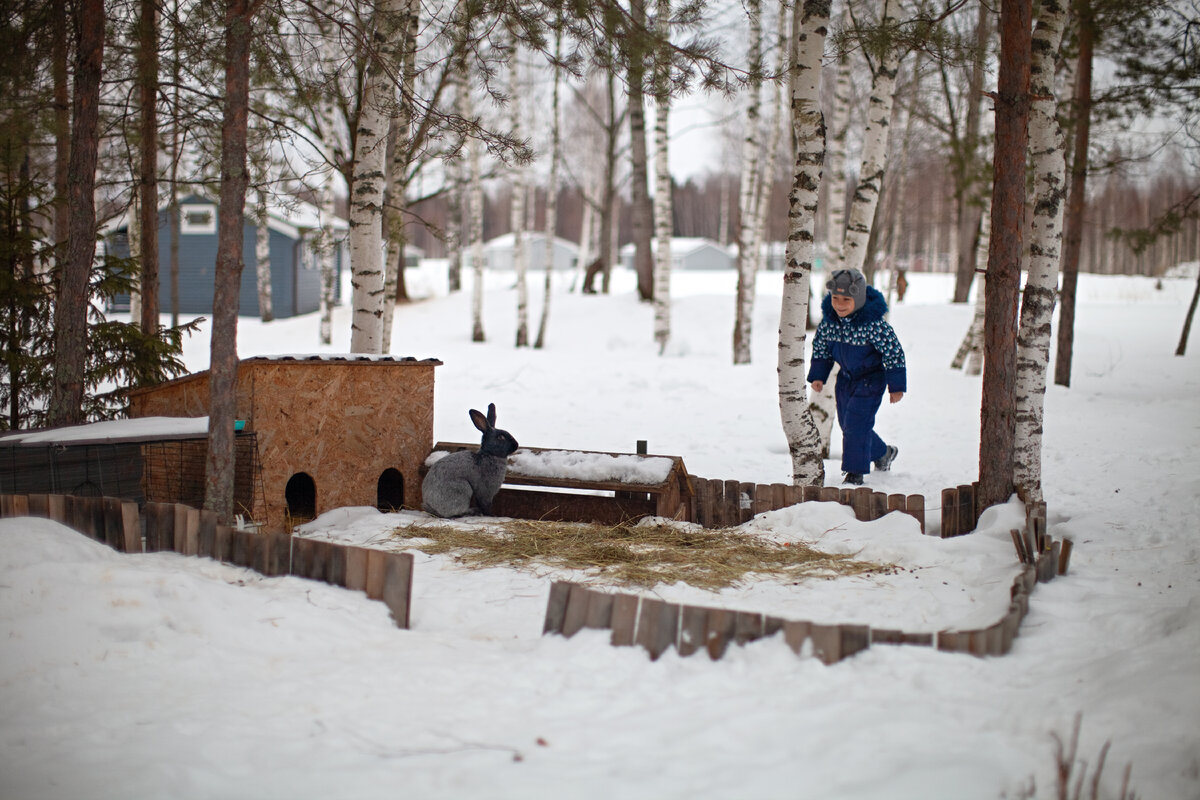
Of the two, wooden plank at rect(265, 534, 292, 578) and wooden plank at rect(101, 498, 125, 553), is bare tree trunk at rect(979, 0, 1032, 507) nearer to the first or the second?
wooden plank at rect(265, 534, 292, 578)

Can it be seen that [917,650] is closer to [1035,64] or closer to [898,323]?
[1035,64]

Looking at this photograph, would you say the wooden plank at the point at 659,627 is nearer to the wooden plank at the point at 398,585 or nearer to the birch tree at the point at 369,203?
the wooden plank at the point at 398,585

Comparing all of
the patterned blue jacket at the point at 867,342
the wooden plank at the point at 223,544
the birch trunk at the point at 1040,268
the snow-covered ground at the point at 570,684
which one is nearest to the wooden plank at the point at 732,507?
the snow-covered ground at the point at 570,684

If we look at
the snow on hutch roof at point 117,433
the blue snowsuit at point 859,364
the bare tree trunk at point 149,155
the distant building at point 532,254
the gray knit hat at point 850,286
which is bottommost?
the snow on hutch roof at point 117,433

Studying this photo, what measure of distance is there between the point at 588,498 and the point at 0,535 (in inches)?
138

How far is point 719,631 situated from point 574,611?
607 millimetres

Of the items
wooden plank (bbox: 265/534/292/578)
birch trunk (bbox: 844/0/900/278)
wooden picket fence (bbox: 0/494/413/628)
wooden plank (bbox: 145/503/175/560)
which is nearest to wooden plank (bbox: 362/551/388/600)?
wooden picket fence (bbox: 0/494/413/628)

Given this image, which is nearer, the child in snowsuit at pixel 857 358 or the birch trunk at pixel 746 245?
the child in snowsuit at pixel 857 358

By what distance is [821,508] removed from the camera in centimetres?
546

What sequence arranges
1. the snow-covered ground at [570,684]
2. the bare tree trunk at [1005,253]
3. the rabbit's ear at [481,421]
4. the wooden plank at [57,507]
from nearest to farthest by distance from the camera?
the snow-covered ground at [570,684], the wooden plank at [57,507], the bare tree trunk at [1005,253], the rabbit's ear at [481,421]

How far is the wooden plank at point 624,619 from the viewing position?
3.39m

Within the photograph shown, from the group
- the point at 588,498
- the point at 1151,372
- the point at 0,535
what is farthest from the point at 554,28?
the point at 1151,372

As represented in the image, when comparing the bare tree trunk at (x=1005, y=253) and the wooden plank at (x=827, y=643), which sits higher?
the bare tree trunk at (x=1005, y=253)

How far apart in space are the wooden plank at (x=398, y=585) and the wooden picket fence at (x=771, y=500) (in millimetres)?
2572
